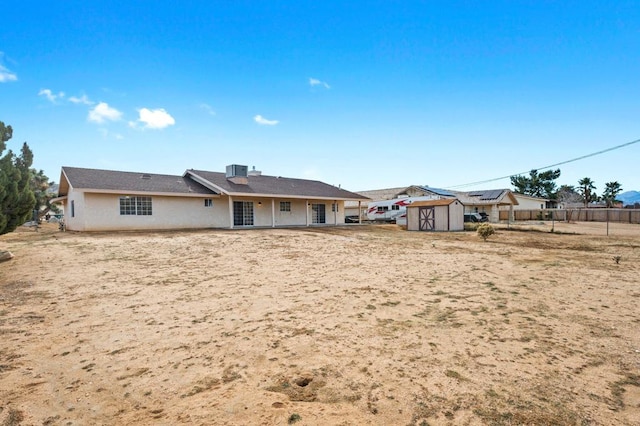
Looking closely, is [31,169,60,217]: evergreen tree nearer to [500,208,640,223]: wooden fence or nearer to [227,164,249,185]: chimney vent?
[227,164,249,185]: chimney vent

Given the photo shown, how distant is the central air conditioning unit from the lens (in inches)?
976

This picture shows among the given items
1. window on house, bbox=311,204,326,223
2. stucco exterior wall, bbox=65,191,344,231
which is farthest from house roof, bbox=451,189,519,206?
stucco exterior wall, bbox=65,191,344,231

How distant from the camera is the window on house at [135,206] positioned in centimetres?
1936

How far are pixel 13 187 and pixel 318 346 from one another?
12.1 m

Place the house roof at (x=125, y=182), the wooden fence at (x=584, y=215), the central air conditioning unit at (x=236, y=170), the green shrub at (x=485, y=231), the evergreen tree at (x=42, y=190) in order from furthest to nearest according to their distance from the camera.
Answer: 1. the wooden fence at (x=584, y=215)
2. the evergreen tree at (x=42, y=190)
3. the central air conditioning unit at (x=236, y=170)
4. the house roof at (x=125, y=182)
5. the green shrub at (x=485, y=231)

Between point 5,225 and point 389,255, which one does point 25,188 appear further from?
point 389,255

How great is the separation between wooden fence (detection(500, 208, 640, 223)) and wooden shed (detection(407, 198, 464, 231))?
12866mm

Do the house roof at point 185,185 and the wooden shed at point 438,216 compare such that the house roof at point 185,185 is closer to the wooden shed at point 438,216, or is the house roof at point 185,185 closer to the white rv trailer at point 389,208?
the wooden shed at point 438,216

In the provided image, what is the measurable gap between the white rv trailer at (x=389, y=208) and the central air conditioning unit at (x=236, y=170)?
1477 centimetres

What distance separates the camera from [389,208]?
1395 inches

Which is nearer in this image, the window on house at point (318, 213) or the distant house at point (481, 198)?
the window on house at point (318, 213)

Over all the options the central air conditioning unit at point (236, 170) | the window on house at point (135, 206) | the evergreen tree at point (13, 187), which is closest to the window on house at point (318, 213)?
the central air conditioning unit at point (236, 170)

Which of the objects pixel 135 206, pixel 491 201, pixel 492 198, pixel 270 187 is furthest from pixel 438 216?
pixel 135 206

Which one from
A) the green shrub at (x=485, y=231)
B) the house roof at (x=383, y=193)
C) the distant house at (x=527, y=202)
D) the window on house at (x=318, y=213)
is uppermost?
the house roof at (x=383, y=193)
